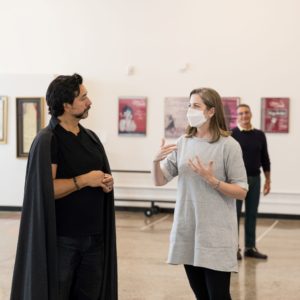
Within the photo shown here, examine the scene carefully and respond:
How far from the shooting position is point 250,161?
5059 millimetres

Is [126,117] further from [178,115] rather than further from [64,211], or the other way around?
[64,211]

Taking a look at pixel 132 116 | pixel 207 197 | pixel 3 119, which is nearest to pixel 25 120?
pixel 3 119

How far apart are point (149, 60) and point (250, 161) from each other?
3699mm

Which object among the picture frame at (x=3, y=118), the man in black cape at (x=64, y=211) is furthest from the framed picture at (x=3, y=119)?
the man in black cape at (x=64, y=211)

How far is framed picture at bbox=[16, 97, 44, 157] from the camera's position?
8.16m

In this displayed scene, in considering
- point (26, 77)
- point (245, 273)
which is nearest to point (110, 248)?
point (245, 273)

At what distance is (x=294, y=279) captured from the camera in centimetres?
451

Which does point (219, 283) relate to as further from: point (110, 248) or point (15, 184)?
point (15, 184)

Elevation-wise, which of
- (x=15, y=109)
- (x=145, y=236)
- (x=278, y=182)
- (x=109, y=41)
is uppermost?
(x=109, y=41)

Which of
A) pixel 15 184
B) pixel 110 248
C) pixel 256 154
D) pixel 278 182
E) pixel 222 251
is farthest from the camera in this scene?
pixel 15 184

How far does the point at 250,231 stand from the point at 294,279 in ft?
2.81

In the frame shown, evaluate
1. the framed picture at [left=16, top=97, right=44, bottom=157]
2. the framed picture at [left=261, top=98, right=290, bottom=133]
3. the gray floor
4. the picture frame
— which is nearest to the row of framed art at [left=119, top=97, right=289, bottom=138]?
the framed picture at [left=261, top=98, right=290, bottom=133]

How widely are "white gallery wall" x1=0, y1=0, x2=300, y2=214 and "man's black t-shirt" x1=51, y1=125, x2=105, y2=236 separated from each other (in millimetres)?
5732

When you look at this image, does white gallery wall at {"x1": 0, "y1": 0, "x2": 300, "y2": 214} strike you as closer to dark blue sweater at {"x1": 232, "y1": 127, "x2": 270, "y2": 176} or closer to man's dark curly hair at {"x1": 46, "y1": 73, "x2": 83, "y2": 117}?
dark blue sweater at {"x1": 232, "y1": 127, "x2": 270, "y2": 176}
